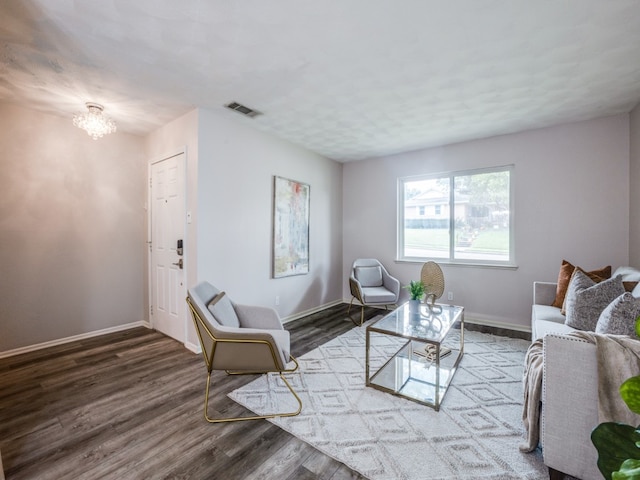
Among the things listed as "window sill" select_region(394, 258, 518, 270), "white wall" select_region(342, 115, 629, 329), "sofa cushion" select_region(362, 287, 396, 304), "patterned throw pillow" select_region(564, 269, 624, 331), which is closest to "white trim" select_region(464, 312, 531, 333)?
"white wall" select_region(342, 115, 629, 329)

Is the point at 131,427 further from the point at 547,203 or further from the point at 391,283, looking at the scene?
the point at 547,203

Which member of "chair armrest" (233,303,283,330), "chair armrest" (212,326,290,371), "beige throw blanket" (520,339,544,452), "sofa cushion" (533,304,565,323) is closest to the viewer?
"beige throw blanket" (520,339,544,452)

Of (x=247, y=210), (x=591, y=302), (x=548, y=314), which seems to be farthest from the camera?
(x=247, y=210)

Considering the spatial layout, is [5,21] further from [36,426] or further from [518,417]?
[518,417]

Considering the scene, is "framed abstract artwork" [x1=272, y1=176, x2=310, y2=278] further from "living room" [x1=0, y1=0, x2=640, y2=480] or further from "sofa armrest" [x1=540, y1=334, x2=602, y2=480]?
"sofa armrest" [x1=540, y1=334, x2=602, y2=480]

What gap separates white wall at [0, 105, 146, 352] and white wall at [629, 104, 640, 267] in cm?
594

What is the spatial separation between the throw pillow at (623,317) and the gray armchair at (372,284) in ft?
8.19

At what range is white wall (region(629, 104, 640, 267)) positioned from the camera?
299 centimetres

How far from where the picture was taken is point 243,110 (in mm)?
3137

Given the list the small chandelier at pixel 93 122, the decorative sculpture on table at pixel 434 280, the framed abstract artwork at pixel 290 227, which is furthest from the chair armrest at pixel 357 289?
the small chandelier at pixel 93 122

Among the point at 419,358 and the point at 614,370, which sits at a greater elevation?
the point at 614,370

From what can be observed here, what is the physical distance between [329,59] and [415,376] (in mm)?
2759

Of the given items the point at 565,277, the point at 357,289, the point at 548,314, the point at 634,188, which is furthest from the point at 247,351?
the point at 634,188

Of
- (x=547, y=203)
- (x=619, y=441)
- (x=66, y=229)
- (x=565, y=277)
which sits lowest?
(x=619, y=441)
